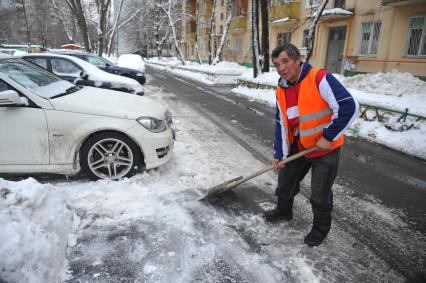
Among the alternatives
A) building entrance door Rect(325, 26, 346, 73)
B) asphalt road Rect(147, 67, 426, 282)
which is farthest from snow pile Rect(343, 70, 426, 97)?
building entrance door Rect(325, 26, 346, 73)

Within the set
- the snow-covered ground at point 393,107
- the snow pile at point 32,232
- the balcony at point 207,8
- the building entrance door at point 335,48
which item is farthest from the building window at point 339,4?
the balcony at point 207,8

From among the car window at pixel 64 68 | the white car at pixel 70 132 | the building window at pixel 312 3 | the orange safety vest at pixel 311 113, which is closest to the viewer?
the orange safety vest at pixel 311 113

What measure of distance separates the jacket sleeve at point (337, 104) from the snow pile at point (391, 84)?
8.97 meters

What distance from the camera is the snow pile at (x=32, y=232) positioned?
217cm

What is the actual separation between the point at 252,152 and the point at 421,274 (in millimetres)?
3412

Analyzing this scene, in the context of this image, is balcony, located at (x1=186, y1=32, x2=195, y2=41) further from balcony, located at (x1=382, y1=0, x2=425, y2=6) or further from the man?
the man

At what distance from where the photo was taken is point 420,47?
1385cm

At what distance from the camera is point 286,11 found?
21.6 m

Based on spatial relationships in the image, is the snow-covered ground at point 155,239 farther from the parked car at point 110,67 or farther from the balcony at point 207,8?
the balcony at point 207,8

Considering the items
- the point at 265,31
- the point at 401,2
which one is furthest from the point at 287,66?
the point at 401,2

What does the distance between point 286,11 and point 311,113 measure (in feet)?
69.6

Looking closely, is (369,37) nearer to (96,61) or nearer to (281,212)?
(96,61)

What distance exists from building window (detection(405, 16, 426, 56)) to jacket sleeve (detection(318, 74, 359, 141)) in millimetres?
14295

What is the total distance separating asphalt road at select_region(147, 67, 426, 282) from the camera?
2.98m
